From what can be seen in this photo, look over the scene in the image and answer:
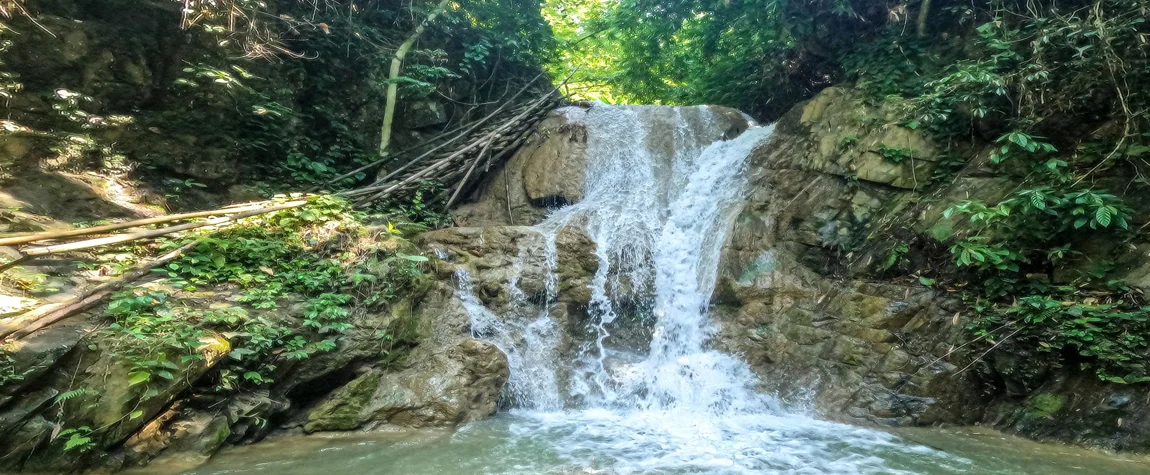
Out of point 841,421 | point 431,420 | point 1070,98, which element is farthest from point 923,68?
point 431,420

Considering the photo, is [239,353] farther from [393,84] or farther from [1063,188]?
[1063,188]

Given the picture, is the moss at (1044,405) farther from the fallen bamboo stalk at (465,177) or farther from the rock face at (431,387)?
the fallen bamboo stalk at (465,177)

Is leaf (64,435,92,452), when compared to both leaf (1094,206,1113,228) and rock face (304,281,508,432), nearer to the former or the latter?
rock face (304,281,508,432)

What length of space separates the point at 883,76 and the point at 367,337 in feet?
25.9

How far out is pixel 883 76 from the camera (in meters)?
7.63

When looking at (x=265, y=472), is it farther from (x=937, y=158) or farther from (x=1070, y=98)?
(x=1070, y=98)

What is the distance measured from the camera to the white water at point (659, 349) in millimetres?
4746

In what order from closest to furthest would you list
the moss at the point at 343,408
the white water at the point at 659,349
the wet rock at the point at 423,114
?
the white water at the point at 659,349, the moss at the point at 343,408, the wet rock at the point at 423,114

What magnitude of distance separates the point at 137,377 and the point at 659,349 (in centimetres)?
534

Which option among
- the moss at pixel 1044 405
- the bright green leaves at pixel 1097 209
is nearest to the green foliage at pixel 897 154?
the bright green leaves at pixel 1097 209

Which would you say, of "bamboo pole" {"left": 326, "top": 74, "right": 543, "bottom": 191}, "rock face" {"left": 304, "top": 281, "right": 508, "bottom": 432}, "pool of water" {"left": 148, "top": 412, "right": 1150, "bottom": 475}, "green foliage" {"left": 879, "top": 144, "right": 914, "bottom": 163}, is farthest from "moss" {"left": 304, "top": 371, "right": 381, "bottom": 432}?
"green foliage" {"left": 879, "top": 144, "right": 914, "bottom": 163}

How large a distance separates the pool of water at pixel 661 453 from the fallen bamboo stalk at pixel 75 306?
1.31 m

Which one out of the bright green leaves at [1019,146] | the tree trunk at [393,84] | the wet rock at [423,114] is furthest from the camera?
the wet rock at [423,114]

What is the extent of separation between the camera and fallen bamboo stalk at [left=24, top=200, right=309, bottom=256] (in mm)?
3677
